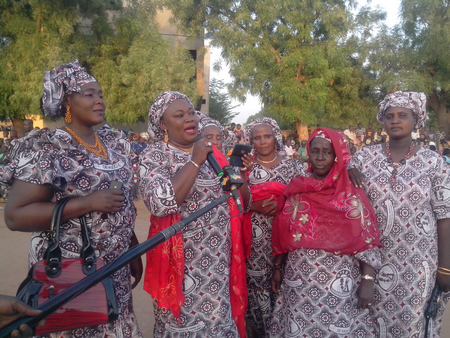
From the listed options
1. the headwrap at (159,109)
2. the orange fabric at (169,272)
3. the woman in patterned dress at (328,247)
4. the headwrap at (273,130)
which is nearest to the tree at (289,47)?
the headwrap at (273,130)

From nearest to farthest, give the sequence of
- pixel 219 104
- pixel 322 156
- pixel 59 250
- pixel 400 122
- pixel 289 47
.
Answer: pixel 59 250 → pixel 322 156 → pixel 400 122 → pixel 289 47 → pixel 219 104

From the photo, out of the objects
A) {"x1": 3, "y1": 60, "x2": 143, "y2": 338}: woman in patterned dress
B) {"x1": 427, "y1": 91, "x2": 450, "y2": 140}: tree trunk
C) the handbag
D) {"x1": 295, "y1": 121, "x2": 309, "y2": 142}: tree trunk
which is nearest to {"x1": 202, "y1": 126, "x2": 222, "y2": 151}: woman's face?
{"x1": 3, "y1": 60, "x2": 143, "y2": 338}: woman in patterned dress

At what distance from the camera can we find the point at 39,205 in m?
1.89

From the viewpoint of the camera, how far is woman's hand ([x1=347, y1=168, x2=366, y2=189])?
281cm

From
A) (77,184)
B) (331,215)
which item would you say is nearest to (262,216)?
(331,215)

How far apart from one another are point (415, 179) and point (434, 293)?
0.86m

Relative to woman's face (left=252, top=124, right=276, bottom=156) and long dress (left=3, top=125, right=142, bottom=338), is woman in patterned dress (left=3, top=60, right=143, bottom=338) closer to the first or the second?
long dress (left=3, top=125, right=142, bottom=338)

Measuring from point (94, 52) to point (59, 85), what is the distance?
14903 millimetres

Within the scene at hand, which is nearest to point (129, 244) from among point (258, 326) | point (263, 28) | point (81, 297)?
point (81, 297)

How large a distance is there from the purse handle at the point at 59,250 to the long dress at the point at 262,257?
1646mm

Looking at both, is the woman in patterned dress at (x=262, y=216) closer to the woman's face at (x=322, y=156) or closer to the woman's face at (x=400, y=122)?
the woman's face at (x=322, y=156)

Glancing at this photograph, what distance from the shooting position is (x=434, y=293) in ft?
9.41

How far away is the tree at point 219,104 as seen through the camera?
119 feet

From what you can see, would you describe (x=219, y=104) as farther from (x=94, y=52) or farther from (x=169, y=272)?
(x=169, y=272)
